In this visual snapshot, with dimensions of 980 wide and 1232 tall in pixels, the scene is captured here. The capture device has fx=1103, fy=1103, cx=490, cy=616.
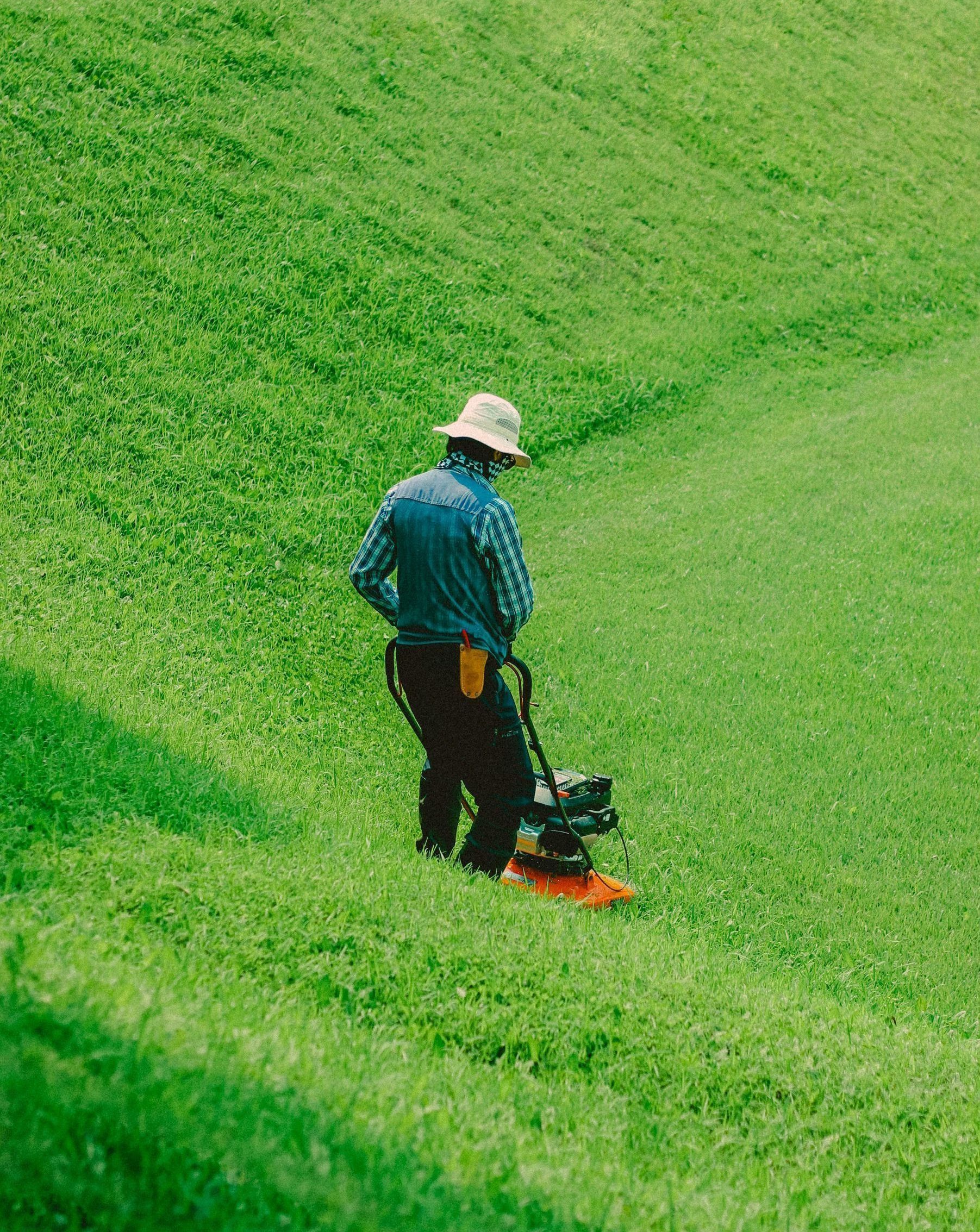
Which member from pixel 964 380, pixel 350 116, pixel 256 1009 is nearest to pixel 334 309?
pixel 350 116

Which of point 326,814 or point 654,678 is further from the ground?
point 654,678

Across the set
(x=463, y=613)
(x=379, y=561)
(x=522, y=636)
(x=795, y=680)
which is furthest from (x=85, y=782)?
(x=795, y=680)

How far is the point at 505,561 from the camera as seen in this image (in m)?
5.11

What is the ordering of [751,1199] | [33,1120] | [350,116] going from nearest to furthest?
[33,1120] < [751,1199] < [350,116]

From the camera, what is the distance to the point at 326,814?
562 centimetres

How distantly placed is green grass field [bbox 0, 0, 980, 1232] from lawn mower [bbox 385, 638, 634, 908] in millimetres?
456

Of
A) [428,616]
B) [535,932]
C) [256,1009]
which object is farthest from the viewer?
[428,616]

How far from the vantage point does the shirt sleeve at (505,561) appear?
199 inches

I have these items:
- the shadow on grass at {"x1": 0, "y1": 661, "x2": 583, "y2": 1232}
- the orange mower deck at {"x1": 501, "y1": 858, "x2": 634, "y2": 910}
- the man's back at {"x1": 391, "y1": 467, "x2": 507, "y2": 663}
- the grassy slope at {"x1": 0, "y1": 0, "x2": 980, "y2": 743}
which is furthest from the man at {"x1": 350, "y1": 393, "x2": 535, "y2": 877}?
the shadow on grass at {"x1": 0, "y1": 661, "x2": 583, "y2": 1232}

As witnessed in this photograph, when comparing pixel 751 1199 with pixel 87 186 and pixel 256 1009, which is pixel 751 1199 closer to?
pixel 256 1009

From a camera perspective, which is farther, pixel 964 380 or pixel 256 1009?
pixel 964 380

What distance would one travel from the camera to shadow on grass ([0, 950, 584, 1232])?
2336mm

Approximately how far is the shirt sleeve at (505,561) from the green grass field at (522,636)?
1.30 metres

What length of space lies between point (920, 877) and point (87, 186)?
34.8 ft
